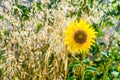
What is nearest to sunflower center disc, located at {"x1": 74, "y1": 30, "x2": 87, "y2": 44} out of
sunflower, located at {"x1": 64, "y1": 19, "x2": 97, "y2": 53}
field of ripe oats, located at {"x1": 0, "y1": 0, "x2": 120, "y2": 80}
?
sunflower, located at {"x1": 64, "y1": 19, "x2": 97, "y2": 53}

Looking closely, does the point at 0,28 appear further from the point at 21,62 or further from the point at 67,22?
the point at 67,22

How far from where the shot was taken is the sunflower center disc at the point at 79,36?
1.72m

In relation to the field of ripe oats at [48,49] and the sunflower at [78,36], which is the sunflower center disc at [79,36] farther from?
the field of ripe oats at [48,49]

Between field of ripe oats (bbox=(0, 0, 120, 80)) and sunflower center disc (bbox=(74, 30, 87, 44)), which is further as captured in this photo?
field of ripe oats (bbox=(0, 0, 120, 80))

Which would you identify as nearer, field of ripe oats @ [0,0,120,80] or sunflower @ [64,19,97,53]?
sunflower @ [64,19,97,53]

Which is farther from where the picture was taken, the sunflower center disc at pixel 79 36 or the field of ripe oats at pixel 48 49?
the field of ripe oats at pixel 48 49

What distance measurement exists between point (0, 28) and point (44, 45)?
0.41 meters

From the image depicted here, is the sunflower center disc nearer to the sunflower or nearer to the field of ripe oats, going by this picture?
the sunflower

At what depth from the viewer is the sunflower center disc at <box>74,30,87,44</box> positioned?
1.72 metres

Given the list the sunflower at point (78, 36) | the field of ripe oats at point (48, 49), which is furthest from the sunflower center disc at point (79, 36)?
the field of ripe oats at point (48, 49)

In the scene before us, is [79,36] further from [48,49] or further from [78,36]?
[48,49]

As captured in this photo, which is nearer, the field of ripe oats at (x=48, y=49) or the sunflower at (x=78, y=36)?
the sunflower at (x=78, y=36)

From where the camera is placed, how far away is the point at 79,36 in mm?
1716

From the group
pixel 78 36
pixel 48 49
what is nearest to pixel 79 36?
pixel 78 36
